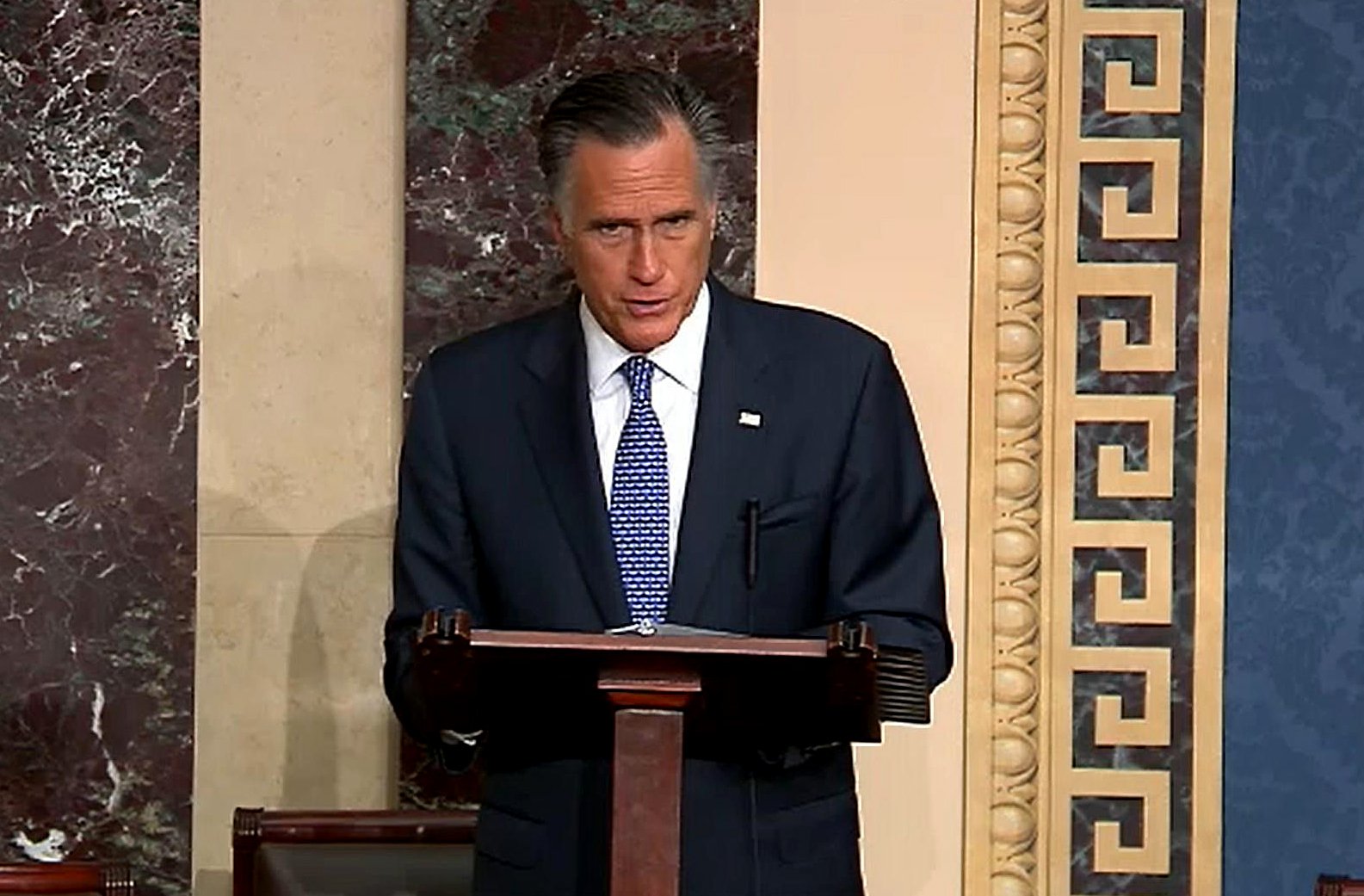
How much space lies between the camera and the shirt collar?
3.23m

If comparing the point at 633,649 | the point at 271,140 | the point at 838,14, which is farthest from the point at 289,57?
the point at 633,649

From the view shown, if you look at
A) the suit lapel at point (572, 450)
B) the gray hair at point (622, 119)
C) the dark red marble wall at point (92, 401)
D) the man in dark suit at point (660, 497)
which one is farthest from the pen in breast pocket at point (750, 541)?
the dark red marble wall at point (92, 401)

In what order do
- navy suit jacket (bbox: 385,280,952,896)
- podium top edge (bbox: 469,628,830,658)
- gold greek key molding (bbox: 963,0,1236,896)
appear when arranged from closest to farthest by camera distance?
podium top edge (bbox: 469,628,830,658) → navy suit jacket (bbox: 385,280,952,896) → gold greek key molding (bbox: 963,0,1236,896)

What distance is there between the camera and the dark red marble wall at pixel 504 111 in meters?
4.22

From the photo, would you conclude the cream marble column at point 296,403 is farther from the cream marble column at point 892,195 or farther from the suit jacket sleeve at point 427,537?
the suit jacket sleeve at point 427,537

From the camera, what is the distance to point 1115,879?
422 centimetres

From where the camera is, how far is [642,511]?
316 cm

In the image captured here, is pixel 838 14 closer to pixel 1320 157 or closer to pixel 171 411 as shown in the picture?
pixel 1320 157

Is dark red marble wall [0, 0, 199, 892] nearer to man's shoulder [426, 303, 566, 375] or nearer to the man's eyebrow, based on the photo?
man's shoulder [426, 303, 566, 375]

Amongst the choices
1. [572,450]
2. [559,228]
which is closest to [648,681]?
[572,450]

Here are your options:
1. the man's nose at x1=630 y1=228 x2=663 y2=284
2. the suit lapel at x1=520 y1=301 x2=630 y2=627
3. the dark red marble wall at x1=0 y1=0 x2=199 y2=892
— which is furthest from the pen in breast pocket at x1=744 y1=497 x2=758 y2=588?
the dark red marble wall at x1=0 y1=0 x2=199 y2=892

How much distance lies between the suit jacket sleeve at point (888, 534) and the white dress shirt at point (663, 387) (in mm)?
205

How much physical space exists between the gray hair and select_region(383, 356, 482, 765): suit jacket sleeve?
328 mm

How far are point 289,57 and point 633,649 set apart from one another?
6.41 ft
